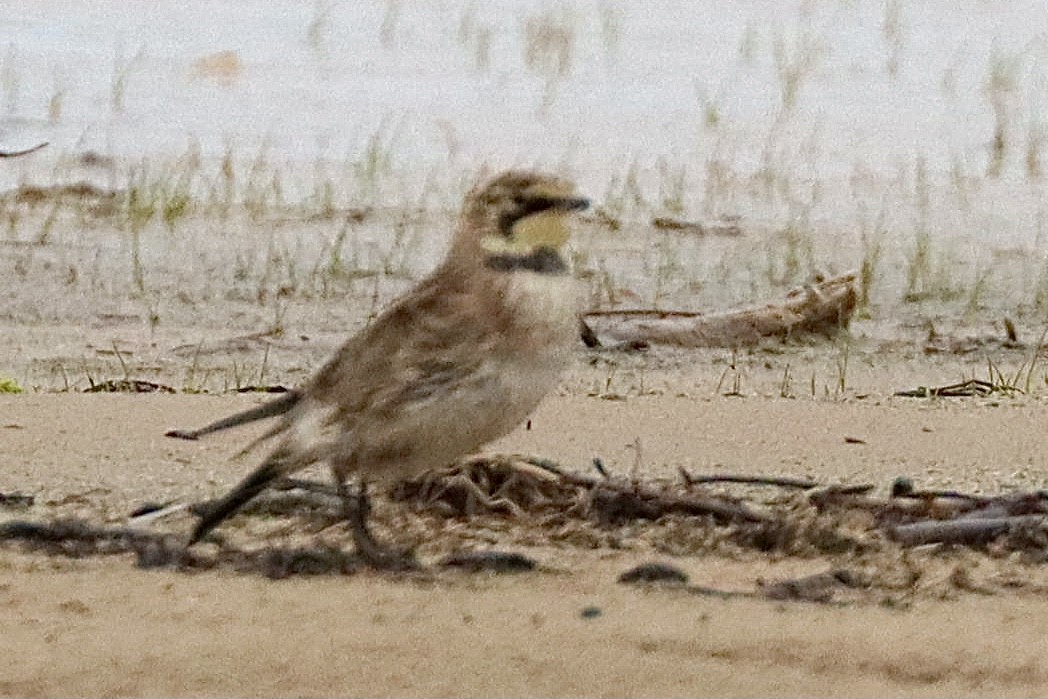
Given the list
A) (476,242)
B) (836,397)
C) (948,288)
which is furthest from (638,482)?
(948,288)

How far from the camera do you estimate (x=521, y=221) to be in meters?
4.85

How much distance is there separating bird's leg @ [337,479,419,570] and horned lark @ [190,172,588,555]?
133 mm

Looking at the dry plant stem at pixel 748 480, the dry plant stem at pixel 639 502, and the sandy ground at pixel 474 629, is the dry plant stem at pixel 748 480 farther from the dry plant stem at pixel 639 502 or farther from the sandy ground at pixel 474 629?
the sandy ground at pixel 474 629

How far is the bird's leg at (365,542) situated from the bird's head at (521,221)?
1.85 feet

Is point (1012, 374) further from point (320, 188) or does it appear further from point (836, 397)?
point (320, 188)

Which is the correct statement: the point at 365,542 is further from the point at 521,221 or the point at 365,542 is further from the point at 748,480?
the point at 748,480

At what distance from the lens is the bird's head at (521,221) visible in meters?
4.82

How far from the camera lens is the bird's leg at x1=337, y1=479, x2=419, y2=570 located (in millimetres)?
5035

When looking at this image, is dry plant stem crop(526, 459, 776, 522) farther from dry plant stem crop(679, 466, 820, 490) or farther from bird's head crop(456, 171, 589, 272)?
bird's head crop(456, 171, 589, 272)

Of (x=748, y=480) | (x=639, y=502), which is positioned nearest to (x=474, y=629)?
(x=639, y=502)

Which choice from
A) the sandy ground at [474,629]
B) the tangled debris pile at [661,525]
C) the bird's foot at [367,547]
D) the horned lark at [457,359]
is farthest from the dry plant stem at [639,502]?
the horned lark at [457,359]

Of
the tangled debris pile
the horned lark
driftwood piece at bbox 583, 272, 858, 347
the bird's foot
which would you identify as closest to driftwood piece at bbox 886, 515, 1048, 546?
the tangled debris pile

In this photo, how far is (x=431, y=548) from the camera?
523 centimetres

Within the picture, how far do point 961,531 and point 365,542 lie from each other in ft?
4.03
